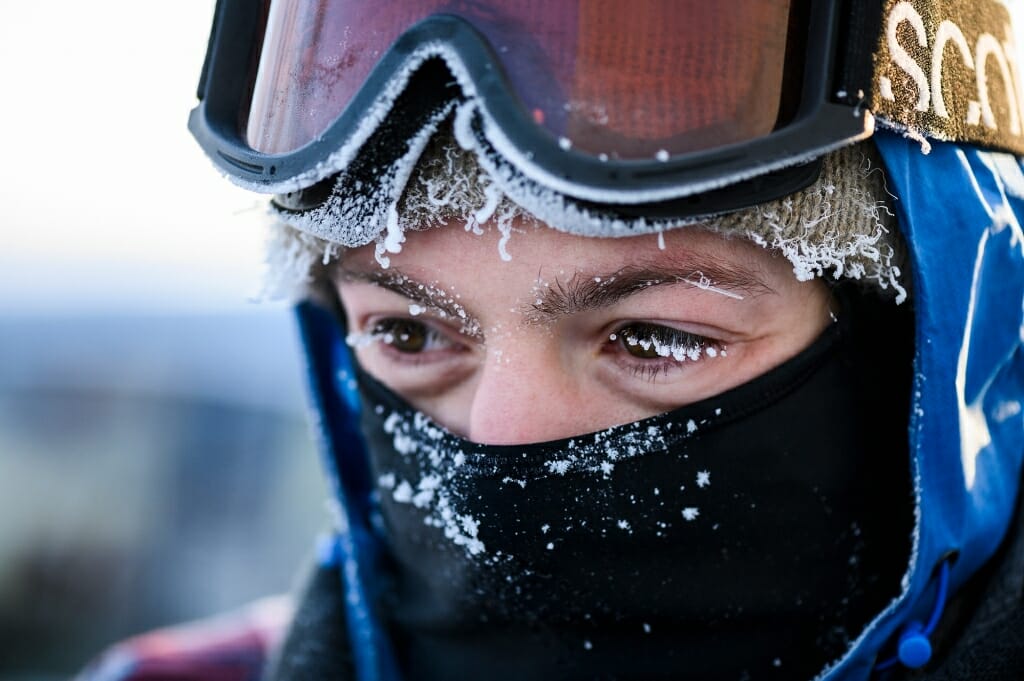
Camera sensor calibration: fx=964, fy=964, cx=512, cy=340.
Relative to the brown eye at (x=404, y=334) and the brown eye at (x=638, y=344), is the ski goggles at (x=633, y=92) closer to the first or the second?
the brown eye at (x=638, y=344)

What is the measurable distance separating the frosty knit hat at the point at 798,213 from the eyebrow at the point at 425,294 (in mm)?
69

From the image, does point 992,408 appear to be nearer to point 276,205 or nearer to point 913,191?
point 913,191

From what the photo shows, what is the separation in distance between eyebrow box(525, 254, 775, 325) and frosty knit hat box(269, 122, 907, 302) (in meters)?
0.06

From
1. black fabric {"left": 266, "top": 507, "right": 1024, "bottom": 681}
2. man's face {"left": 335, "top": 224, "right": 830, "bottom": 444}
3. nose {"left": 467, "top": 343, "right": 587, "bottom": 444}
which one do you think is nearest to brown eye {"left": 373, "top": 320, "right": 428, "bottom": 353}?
man's face {"left": 335, "top": 224, "right": 830, "bottom": 444}

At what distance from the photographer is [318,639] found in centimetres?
219

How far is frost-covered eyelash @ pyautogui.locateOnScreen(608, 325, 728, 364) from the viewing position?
4.99 ft

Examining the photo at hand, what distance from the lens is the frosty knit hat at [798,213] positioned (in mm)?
1420

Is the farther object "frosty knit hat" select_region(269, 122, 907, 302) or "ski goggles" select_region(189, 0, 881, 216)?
"frosty knit hat" select_region(269, 122, 907, 302)

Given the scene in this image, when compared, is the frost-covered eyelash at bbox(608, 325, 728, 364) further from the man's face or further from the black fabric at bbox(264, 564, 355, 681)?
the black fabric at bbox(264, 564, 355, 681)

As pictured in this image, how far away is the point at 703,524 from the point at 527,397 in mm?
349

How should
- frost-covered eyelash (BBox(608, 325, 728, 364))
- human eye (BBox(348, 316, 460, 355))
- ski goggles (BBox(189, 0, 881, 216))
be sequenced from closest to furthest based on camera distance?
ski goggles (BBox(189, 0, 881, 216)), frost-covered eyelash (BBox(608, 325, 728, 364)), human eye (BBox(348, 316, 460, 355))

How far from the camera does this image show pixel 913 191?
1498mm

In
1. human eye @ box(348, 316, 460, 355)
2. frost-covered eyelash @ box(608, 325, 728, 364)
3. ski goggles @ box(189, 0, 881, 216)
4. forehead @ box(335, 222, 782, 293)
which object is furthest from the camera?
human eye @ box(348, 316, 460, 355)

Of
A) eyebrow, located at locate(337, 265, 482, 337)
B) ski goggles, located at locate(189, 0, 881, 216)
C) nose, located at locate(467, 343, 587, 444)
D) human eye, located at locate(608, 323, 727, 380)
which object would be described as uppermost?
ski goggles, located at locate(189, 0, 881, 216)
